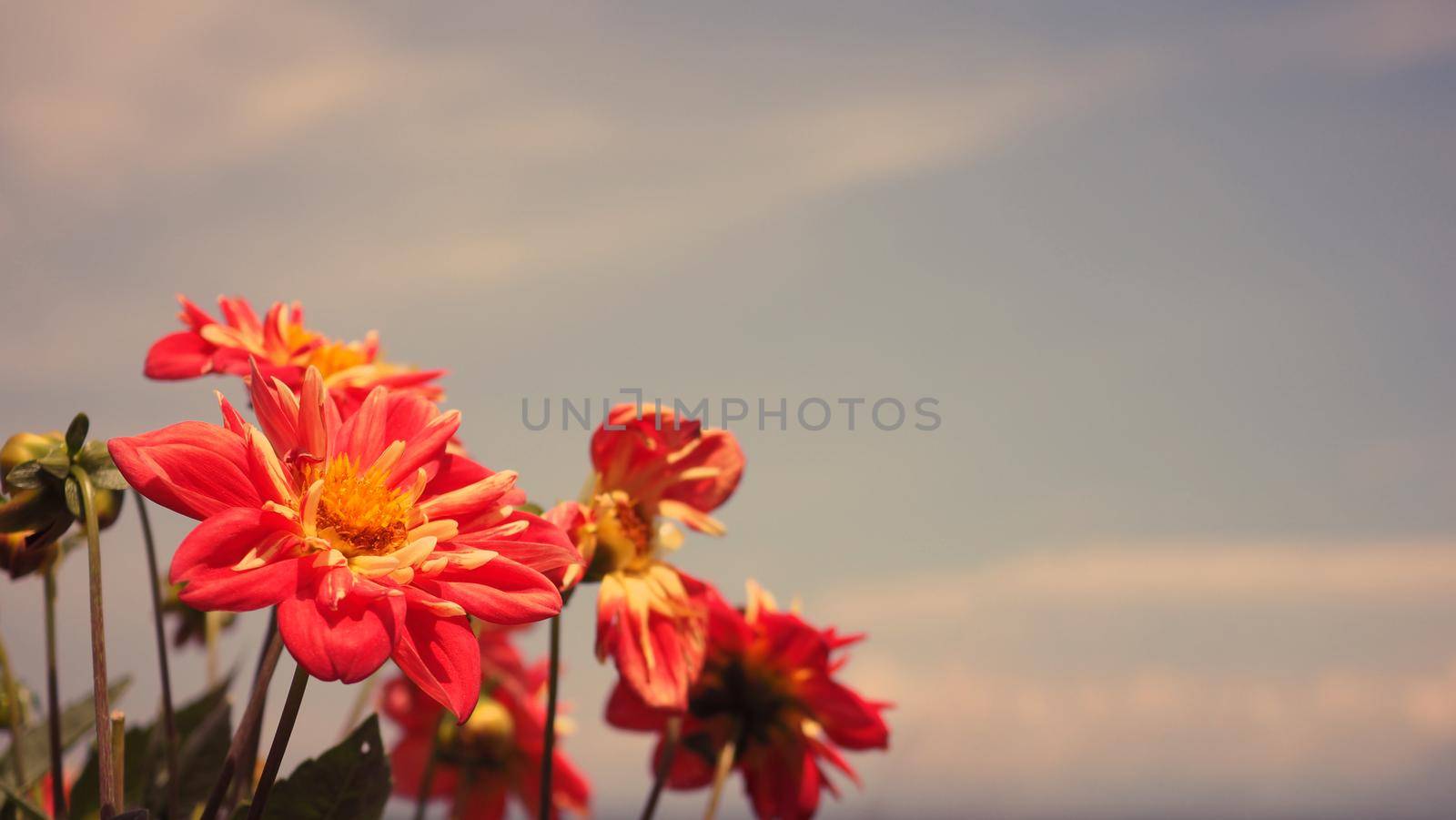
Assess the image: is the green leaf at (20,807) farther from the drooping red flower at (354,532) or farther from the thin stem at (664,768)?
the thin stem at (664,768)

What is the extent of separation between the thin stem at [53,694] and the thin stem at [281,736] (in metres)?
0.22

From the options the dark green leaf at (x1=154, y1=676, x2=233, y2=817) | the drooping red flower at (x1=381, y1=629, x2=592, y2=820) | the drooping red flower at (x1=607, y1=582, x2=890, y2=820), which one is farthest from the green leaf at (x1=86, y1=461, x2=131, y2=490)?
the drooping red flower at (x1=381, y1=629, x2=592, y2=820)

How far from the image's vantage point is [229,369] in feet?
2.31

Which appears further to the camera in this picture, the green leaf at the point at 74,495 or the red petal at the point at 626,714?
the red petal at the point at 626,714

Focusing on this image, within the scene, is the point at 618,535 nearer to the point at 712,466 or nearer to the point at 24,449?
the point at 712,466

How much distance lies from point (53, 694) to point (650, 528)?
0.35 metres

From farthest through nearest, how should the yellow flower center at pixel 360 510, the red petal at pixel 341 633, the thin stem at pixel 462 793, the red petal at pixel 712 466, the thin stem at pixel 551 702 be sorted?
the thin stem at pixel 462 793 < the red petal at pixel 712 466 < the thin stem at pixel 551 702 < the yellow flower center at pixel 360 510 < the red petal at pixel 341 633

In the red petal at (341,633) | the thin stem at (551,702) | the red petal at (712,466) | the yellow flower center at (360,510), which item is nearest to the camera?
the red petal at (341,633)

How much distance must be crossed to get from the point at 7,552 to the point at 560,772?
549 mm

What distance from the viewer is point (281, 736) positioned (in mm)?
416

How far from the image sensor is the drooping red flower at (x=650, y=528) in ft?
2.21

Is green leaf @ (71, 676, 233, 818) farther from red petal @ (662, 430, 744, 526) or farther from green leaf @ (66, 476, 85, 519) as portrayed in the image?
red petal @ (662, 430, 744, 526)

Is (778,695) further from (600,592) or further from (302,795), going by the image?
(302,795)

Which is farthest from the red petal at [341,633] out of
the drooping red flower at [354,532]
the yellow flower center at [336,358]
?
the yellow flower center at [336,358]
